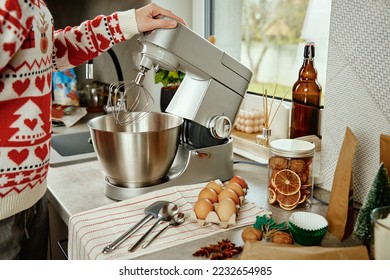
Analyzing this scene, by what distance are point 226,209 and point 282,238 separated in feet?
0.41

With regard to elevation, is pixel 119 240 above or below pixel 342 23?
below

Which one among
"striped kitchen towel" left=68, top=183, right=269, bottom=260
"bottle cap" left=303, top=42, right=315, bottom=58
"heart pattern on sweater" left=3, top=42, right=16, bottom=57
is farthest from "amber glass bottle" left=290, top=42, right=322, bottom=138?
"heart pattern on sweater" left=3, top=42, right=16, bottom=57

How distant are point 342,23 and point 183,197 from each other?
1.63 feet

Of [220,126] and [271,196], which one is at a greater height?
[220,126]

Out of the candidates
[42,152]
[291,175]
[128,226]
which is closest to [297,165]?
[291,175]

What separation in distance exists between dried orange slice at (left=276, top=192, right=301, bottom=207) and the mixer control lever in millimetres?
192

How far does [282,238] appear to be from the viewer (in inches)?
30.5

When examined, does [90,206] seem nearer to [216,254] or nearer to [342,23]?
[216,254]

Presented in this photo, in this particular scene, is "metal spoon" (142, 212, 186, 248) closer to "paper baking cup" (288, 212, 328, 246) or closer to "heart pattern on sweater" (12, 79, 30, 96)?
"paper baking cup" (288, 212, 328, 246)

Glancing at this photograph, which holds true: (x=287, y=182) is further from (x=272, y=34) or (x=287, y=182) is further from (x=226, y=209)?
(x=272, y=34)

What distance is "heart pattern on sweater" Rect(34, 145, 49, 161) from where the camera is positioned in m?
0.82

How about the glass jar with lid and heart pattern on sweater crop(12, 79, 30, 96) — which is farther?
the glass jar with lid

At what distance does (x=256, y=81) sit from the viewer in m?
1.66
